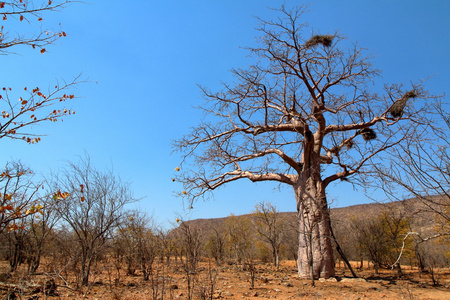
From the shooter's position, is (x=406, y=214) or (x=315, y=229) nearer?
(x=406, y=214)

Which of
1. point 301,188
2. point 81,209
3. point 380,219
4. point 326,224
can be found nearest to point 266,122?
point 301,188

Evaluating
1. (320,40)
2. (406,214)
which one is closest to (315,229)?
(406,214)

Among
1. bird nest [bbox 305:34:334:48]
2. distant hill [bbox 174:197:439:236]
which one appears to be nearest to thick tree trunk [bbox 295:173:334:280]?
distant hill [bbox 174:197:439:236]

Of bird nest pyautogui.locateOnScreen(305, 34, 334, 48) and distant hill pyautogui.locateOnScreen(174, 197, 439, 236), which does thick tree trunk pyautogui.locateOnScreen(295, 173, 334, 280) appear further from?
bird nest pyautogui.locateOnScreen(305, 34, 334, 48)

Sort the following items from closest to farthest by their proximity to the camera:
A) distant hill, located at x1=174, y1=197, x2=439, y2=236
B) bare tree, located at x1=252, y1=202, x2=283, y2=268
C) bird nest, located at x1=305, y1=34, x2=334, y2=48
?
distant hill, located at x1=174, y1=197, x2=439, y2=236
bird nest, located at x1=305, y1=34, x2=334, y2=48
bare tree, located at x1=252, y1=202, x2=283, y2=268

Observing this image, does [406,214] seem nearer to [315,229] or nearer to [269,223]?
[315,229]

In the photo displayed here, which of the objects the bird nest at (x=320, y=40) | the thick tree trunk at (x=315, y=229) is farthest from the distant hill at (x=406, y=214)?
the bird nest at (x=320, y=40)

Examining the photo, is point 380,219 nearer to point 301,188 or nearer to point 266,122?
point 301,188

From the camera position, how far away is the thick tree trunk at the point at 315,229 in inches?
328

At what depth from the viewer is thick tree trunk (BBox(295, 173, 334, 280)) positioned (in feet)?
27.3

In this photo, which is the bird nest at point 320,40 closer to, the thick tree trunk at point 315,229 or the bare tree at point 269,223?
the thick tree trunk at point 315,229

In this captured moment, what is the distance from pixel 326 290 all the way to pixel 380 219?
31.3 feet

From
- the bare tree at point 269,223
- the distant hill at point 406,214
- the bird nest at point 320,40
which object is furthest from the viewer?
the bare tree at point 269,223

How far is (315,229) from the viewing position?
862 centimetres
